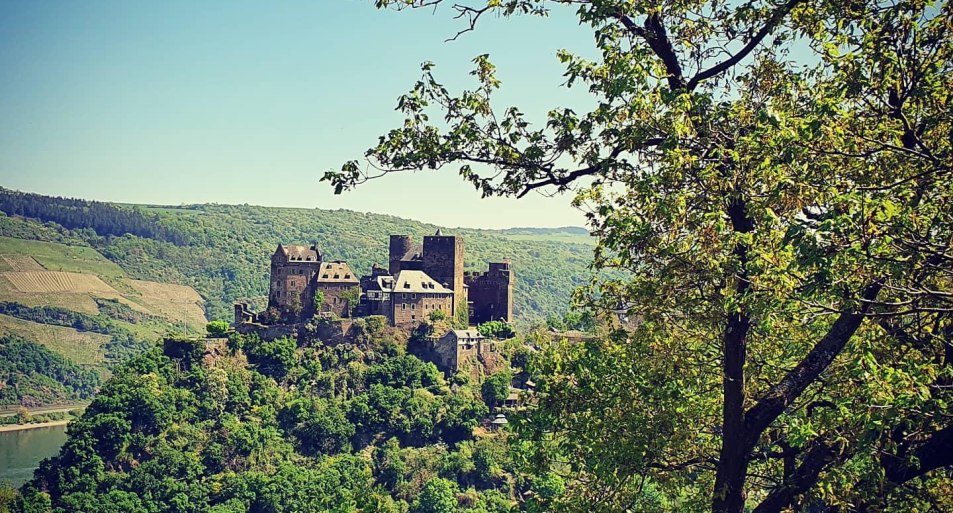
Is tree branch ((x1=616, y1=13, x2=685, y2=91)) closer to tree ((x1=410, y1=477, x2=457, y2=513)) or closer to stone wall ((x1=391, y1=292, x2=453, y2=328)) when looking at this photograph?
tree ((x1=410, y1=477, x2=457, y2=513))

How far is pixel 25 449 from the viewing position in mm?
94750

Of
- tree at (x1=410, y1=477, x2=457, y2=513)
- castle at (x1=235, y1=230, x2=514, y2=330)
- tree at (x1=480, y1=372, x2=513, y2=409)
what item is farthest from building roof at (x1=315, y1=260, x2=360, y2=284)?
tree at (x1=410, y1=477, x2=457, y2=513)

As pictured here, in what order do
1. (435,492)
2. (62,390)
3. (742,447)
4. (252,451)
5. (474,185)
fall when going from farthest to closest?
(62,390) → (252,451) → (435,492) → (474,185) → (742,447)

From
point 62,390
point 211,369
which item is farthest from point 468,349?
point 62,390

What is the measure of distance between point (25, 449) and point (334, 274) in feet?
167

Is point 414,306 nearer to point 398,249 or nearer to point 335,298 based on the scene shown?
point 335,298

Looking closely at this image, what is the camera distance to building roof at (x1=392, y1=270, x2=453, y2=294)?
2285 inches

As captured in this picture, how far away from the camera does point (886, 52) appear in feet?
22.9

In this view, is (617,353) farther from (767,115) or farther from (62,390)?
(62,390)

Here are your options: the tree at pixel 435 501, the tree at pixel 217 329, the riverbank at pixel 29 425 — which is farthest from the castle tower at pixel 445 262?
the riverbank at pixel 29 425

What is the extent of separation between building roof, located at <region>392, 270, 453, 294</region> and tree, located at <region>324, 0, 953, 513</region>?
4898 cm

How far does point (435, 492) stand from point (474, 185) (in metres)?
44.2

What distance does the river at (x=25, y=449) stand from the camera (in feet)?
262

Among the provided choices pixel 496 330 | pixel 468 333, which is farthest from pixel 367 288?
pixel 496 330
